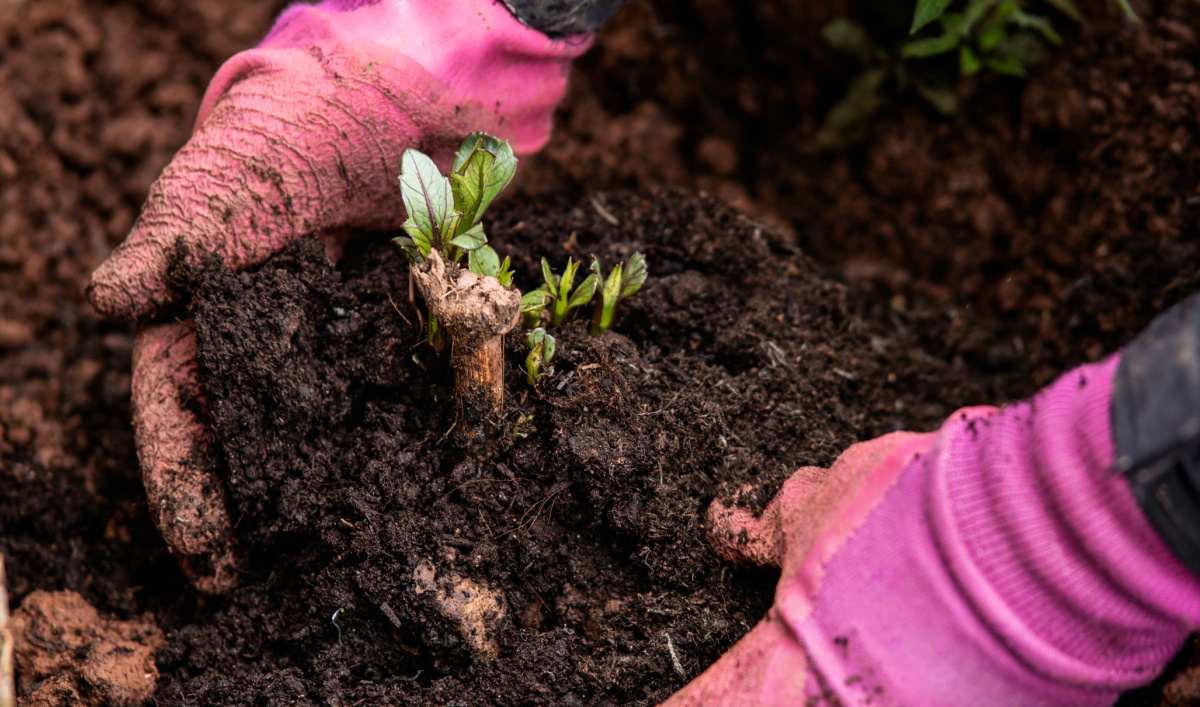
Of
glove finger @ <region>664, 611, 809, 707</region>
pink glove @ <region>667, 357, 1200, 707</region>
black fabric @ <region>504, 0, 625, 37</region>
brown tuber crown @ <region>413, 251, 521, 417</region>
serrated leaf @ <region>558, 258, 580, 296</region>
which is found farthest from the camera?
black fabric @ <region>504, 0, 625, 37</region>

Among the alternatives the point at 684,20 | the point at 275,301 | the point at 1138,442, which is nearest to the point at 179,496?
the point at 275,301

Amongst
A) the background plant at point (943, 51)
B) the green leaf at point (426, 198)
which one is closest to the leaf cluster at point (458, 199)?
the green leaf at point (426, 198)

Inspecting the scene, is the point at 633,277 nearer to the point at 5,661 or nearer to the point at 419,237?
the point at 419,237

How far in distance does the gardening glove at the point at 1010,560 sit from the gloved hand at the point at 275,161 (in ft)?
Result: 2.67

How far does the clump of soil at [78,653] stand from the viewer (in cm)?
145

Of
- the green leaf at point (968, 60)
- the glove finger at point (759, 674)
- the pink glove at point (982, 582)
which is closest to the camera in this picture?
the pink glove at point (982, 582)

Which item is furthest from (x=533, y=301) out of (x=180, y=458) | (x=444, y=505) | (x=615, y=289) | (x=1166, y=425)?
(x=1166, y=425)

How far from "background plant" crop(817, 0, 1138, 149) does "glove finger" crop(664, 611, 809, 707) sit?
120cm

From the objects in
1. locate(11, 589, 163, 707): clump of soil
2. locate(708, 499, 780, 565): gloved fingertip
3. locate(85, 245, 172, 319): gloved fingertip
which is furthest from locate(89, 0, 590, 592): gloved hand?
locate(708, 499, 780, 565): gloved fingertip

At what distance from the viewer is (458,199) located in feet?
4.83

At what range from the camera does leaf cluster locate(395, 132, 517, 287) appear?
142cm

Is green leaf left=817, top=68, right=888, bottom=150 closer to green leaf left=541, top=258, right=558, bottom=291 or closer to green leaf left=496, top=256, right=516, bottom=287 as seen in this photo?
green leaf left=541, top=258, right=558, bottom=291

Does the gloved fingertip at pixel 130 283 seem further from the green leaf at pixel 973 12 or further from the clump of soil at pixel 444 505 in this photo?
the green leaf at pixel 973 12

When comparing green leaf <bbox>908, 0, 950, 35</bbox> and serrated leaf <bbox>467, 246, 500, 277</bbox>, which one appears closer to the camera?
serrated leaf <bbox>467, 246, 500, 277</bbox>
